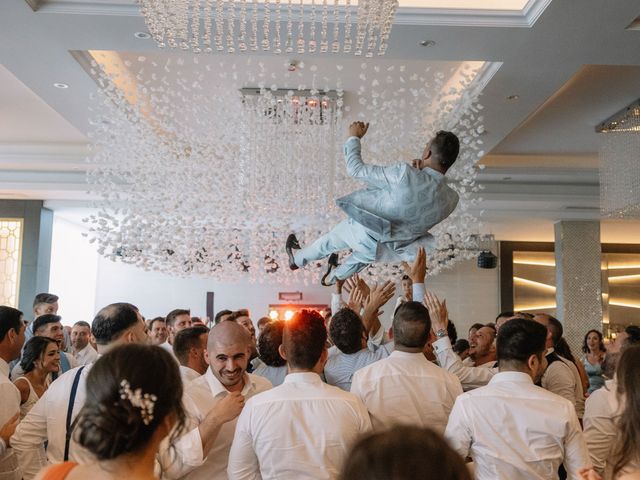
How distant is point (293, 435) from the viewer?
2.49 metres

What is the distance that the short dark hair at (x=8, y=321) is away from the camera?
11.7ft

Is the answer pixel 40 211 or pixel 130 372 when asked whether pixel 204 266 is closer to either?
pixel 40 211

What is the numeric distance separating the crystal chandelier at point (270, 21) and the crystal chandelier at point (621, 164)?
3.54 metres

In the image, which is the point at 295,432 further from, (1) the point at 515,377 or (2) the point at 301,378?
(1) the point at 515,377

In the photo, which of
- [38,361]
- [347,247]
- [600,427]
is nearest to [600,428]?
[600,427]

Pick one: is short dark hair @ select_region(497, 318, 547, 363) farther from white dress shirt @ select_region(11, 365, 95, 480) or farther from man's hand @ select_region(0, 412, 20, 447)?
man's hand @ select_region(0, 412, 20, 447)

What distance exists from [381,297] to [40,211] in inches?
394

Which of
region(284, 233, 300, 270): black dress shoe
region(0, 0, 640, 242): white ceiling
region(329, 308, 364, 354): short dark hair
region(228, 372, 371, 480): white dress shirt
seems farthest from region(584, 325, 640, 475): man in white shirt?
region(0, 0, 640, 242): white ceiling

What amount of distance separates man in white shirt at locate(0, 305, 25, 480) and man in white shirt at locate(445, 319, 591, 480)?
175cm

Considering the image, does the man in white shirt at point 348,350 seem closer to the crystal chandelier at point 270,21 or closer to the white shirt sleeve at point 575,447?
the white shirt sleeve at point 575,447

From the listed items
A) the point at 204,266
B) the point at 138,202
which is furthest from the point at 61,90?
the point at 204,266

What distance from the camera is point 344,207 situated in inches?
161

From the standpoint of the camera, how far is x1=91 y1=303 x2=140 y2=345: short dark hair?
2961 millimetres

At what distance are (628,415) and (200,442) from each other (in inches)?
51.1
